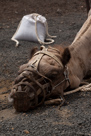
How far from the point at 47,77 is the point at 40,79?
0.13 metres

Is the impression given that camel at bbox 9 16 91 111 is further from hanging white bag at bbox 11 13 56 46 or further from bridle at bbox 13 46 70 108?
hanging white bag at bbox 11 13 56 46

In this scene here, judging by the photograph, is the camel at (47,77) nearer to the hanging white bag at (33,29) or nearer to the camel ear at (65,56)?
the camel ear at (65,56)

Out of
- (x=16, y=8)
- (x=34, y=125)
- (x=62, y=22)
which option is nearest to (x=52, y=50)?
(x=34, y=125)

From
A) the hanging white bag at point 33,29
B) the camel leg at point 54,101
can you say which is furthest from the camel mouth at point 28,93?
the hanging white bag at point 33,29

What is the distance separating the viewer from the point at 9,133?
2.94 m

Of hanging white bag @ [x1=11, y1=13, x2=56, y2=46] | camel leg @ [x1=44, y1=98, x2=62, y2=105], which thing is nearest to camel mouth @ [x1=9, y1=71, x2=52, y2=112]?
camel leg @ [x1=44, y1=98, x2=62, y2=105]

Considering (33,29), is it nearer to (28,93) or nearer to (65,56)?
(65,56)

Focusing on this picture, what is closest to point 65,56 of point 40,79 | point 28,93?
point 40,79

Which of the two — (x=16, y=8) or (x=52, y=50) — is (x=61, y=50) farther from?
(x=16, y=8)

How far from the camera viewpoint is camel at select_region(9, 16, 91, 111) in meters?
3.43

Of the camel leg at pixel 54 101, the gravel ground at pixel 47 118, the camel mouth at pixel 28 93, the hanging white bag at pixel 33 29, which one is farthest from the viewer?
the hanging white bag at pixel 33 29

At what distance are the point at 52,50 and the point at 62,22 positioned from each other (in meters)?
7.15

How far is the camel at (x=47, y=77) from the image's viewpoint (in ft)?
11.3

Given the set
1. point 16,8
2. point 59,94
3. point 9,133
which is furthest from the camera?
point 16,8
